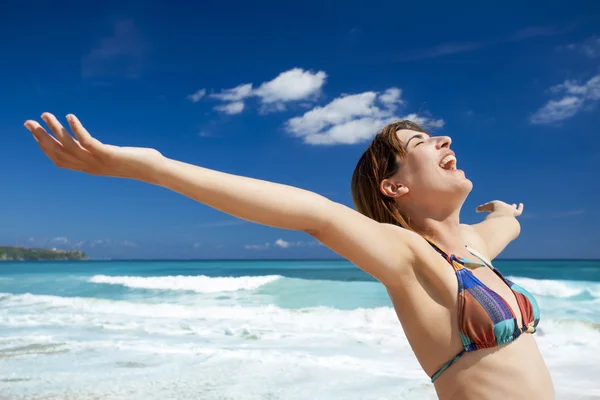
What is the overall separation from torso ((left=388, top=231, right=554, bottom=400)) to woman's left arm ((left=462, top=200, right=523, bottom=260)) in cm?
81

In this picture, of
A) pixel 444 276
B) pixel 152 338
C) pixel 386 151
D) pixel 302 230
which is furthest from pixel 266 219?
pixel 152 338

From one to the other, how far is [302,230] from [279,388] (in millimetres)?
4386

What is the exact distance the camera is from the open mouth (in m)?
2.01

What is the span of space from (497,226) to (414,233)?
1.20m

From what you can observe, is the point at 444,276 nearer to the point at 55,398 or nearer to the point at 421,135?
the point at 421,135

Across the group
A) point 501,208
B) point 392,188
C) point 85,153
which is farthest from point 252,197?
point 501,208

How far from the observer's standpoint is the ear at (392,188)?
6.63 feet

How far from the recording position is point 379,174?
2.10m

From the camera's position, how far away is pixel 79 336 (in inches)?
344

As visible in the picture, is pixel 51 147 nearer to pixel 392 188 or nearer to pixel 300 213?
pixel 300 213

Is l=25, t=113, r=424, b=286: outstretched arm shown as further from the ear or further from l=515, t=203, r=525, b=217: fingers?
l=515, t=203, r=525, b=217: fingers

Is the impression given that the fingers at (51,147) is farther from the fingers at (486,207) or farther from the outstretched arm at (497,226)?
the fingers at (486,207)

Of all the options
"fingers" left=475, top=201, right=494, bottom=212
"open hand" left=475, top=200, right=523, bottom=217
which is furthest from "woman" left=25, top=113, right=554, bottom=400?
"fingers" left=475, top=201, right=494, bottom=212

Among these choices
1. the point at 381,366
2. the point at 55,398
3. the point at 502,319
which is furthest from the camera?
the point at 381,366
